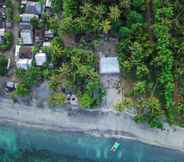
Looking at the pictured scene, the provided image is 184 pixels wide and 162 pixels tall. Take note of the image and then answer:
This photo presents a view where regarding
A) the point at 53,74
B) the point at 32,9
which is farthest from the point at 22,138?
the point at 32,9

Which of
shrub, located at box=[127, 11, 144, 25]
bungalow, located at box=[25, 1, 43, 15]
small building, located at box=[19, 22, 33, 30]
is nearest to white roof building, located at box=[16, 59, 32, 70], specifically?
small building, located at box=[19, 22, 33, 30]

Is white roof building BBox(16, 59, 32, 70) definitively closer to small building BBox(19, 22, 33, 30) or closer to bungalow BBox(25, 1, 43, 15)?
small building BBox(19, 22, 33, 30)

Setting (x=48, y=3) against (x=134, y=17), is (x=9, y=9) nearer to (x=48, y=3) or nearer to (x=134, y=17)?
(x=48, y=3)

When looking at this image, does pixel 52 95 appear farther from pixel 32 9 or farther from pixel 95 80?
pixel 32 9

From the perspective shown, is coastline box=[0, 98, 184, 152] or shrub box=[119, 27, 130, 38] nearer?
shrub box=[119, 27, 130, 38]

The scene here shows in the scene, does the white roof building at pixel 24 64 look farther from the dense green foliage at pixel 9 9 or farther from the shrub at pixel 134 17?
the shrub at pixel 134 17
